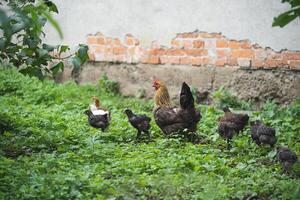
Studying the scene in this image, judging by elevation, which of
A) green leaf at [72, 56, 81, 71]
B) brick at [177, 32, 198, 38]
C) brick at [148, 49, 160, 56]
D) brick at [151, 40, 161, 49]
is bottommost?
green leaf at [72, 56, 81, 71]

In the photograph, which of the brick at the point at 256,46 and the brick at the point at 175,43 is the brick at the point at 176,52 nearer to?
the brick at the point at 175,43

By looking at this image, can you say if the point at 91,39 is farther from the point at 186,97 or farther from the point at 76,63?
the point at 76,63

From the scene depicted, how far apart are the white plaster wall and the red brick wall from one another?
12cm

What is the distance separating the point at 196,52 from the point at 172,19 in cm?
74

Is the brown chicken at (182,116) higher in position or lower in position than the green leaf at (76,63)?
lower

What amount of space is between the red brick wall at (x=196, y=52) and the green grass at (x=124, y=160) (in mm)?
812

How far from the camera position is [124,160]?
6.25 metres

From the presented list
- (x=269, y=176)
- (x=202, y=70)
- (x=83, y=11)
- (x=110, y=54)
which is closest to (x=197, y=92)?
(x=202, y=70)

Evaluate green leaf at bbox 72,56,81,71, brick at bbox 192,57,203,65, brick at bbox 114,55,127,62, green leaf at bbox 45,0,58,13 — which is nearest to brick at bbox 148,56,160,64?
brick at bbox 114,55,127,62

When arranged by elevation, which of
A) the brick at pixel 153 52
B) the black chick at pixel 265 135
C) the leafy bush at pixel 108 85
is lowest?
the black chick at pixel 265 135

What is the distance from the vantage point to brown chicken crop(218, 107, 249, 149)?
725 cm

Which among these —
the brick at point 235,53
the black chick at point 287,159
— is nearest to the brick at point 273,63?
the brick at point 235,53

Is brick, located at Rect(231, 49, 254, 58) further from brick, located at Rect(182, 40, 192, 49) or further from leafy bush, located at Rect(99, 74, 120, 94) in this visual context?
leafy bush, located at Rect(99, 74, 120, 94)

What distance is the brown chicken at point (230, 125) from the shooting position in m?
7.25
